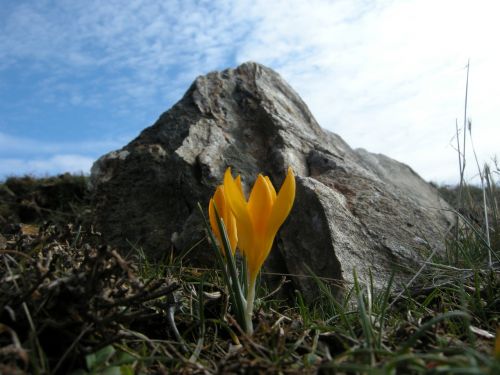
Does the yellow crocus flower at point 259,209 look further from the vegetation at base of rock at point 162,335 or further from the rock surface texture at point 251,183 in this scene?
the rock surface texture at point 251,183

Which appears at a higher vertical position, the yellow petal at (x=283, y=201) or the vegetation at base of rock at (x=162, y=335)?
the yellow petal at (x=283, y=201)

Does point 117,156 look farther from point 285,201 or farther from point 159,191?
point 285,201

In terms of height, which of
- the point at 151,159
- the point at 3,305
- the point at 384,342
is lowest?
the point at 384,342

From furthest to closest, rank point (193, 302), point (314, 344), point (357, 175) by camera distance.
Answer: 1. point (357, 175)
2. point (193, 302)
3. point (314, 344)

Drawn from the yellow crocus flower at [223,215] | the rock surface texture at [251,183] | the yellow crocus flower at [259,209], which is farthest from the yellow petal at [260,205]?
the rock surface texture at [251,183]

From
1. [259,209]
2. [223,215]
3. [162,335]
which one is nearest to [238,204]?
[259,209]

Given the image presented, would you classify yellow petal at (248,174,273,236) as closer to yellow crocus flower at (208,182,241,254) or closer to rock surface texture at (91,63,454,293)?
yellow crocus flower at (208,182,241,254)

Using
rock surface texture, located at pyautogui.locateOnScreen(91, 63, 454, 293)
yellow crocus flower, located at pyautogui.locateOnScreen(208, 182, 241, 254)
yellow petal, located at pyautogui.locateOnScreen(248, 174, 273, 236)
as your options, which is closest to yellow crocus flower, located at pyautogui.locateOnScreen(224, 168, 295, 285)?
yellow petal, located at pyautogui.locateOnScreen(248, 174, 273, 236)

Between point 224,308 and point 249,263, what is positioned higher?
point 249,263

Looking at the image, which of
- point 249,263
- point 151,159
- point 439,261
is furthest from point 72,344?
point 151,159

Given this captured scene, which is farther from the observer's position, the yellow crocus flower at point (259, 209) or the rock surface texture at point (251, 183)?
the rock surface texture at point (251, 183)
